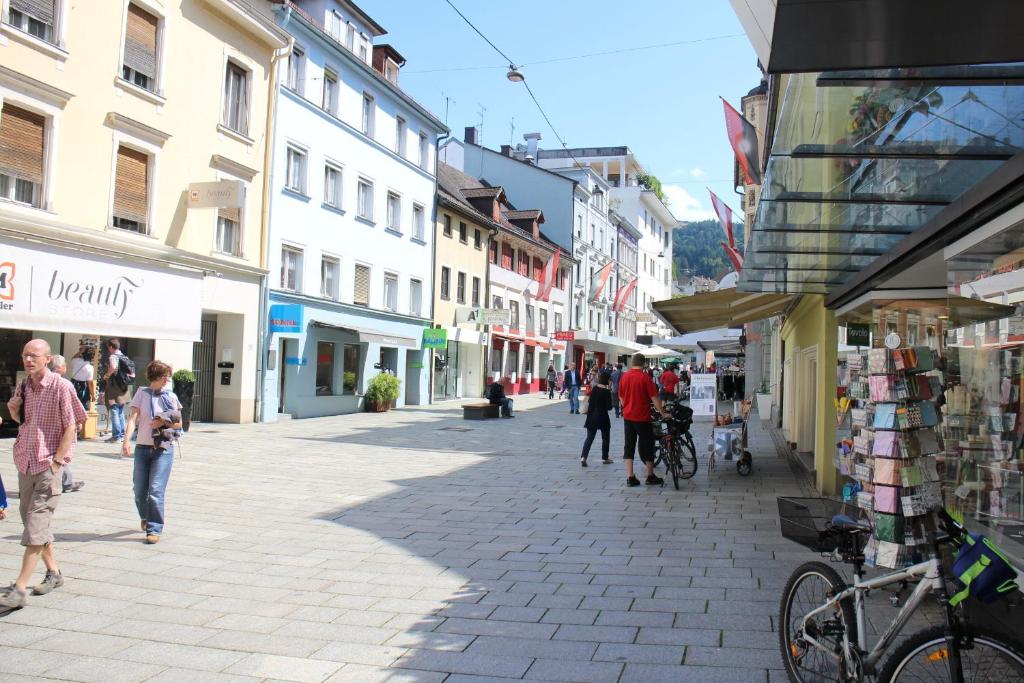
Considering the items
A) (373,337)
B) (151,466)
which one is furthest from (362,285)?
(151,466)

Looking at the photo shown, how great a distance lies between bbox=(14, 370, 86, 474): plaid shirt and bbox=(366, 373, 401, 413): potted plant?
21.5 m

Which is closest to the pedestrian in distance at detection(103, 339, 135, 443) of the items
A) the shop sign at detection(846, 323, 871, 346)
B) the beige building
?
the beige building

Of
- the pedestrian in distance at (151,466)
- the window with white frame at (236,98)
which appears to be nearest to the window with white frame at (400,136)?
the window with white frame at (236,98)

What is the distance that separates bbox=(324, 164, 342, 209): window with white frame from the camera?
25625mm

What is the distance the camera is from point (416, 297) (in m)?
32.4

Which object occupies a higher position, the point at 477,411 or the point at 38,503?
the point at 38,503

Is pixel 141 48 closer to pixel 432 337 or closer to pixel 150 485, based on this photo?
pixel 150 485

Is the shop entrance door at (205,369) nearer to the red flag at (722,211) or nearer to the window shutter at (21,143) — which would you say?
the window shutter at (21,143)

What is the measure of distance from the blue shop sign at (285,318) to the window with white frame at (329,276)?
2830mm

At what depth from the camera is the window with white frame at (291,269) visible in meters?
23.5

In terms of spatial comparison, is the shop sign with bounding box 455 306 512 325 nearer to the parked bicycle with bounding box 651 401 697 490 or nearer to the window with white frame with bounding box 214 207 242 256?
the window with white frame with bounding box 214 207 242 256

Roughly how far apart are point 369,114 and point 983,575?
89.0 ft

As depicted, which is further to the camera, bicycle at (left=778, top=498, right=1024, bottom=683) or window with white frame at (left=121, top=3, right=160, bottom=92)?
window with white frame at (left=121, top=3, right=160, bottom=92)

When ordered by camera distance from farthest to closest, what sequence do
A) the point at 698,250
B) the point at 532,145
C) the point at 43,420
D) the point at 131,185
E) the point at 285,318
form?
the point at 698,250
the point at 532,145
the point at 285,318
the point at 131,185
the point at 43,420
